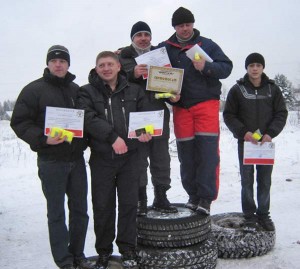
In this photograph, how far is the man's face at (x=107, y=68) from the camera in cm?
364

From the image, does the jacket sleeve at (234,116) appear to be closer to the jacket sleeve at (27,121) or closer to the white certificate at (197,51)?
the white certificate at (197,51)

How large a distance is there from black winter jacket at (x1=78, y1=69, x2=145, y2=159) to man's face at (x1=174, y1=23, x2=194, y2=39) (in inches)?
39.8

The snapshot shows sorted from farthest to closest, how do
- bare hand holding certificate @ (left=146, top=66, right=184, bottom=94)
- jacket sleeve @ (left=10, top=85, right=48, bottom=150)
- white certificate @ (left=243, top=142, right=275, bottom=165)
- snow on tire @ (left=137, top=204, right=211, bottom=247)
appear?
white certificate @ (left=243, top=142, right=275, bottom=165) → bare hand holding certificate @ (left=146, top=66, right=184, bottom=94) → snow on tire @ (left=137, top=204, right=211, bottom=247) → jacket sleeve @ (left=10, top=85, right=48, bottom=150)

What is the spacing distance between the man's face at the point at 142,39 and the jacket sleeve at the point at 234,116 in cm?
132

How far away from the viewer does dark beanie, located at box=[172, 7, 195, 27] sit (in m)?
4.19

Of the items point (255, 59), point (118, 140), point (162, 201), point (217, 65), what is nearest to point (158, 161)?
point (162, 201)

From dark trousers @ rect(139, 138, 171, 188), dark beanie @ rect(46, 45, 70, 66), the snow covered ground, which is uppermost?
dark beanie @ rect(46, 45, 70, 66)

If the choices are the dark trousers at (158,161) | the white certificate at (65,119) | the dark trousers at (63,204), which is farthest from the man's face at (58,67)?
the dark trousers at (158,161)

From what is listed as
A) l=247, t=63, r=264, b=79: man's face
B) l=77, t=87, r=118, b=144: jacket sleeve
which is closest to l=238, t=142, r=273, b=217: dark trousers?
l=247, t=63, r=264, b=79: man's face

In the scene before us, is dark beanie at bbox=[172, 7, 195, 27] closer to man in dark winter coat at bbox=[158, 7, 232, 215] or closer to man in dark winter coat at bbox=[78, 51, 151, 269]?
man in dark winter coat at bbox=[158, 7, 232, 215]

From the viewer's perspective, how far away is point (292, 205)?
21.0ft

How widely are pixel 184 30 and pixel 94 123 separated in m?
1.58

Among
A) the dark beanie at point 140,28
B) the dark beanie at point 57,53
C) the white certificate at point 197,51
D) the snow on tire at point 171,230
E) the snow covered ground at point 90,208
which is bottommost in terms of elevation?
the snow covered ground at point 90,208

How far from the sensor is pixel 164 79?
4027 millimetres
